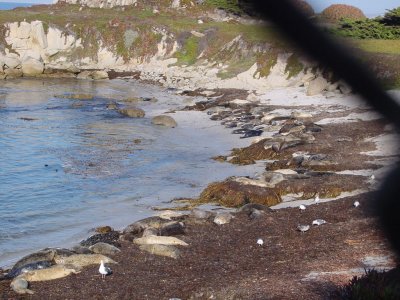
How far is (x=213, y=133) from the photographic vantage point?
31.9 meters

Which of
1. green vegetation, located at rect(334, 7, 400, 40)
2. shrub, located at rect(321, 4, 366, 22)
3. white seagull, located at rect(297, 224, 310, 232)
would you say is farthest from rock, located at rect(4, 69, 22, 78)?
shrub, located at rect(321, 4, 366, 22)

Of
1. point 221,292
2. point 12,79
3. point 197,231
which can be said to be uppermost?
point 221,292

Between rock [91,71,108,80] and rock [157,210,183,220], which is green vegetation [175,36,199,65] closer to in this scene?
rock [91,71,108,80]

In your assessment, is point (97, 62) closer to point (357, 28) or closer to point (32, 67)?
point (32, 67)

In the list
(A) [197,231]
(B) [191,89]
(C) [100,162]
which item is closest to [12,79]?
(B) [191,89]

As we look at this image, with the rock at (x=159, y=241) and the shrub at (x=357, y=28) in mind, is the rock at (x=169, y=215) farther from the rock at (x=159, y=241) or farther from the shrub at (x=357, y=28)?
the shrub at (x=357, y=28)

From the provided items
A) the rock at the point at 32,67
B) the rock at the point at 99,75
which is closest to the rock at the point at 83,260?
the rock at the point at 99,75

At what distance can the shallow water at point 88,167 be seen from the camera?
55.4 ft

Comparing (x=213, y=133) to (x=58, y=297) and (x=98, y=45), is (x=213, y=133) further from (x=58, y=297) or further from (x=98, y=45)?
(x=98, y=45)

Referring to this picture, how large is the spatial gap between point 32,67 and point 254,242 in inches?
2058

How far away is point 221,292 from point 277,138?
16.4 meters

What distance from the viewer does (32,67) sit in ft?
202

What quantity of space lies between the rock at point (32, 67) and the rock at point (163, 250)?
51547 mm

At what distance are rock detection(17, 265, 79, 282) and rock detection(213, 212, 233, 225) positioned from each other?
4.42 m
